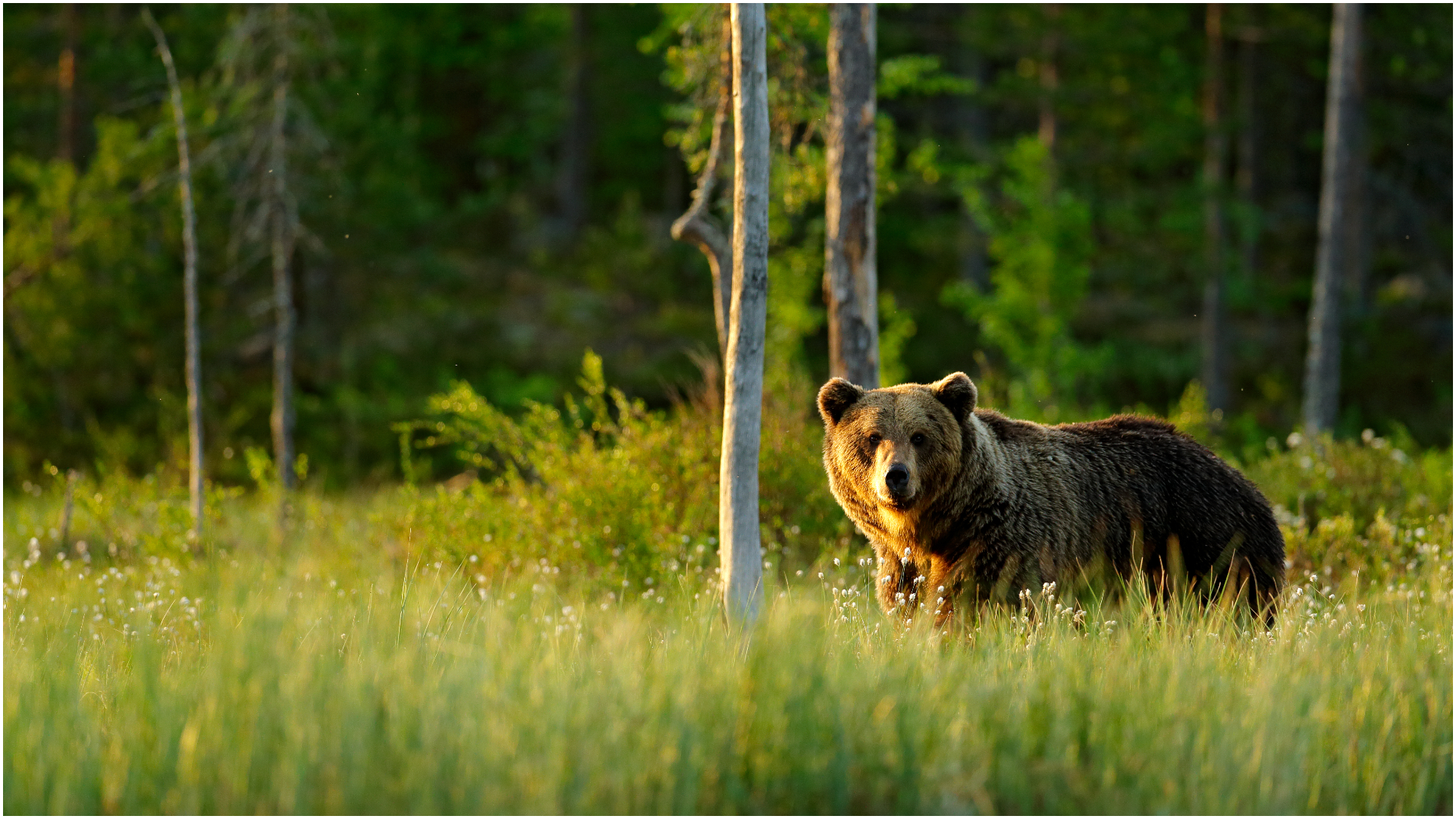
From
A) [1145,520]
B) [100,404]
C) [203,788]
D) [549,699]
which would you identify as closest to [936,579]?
[1145,520]

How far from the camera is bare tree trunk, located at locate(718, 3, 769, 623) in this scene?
254 inches

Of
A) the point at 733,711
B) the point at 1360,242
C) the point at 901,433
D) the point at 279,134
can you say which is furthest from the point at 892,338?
the point at 1360,242

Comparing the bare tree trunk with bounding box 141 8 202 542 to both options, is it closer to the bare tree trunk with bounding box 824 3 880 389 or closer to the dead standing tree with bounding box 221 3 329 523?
the dead standing tree with bounding box 221 3 329 523

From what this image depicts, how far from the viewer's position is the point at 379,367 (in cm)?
2000

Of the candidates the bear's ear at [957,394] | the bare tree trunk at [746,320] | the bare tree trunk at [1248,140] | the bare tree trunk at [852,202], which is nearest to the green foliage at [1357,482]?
the bare tree trunk at [852,202]

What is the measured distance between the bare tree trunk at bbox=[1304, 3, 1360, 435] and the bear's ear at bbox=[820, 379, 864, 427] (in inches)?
420

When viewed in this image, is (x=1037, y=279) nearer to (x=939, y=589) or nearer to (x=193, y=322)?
(x=193, y=322)

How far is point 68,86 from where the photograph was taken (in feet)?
58.9

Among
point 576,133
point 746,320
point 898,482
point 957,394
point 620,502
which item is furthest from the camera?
point 576,133

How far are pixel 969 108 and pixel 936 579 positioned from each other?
66.4ft

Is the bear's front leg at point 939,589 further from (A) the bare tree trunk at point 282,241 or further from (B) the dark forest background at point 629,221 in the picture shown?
(A) the bare tree trunk at point 282,241

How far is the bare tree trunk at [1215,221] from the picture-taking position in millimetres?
21094

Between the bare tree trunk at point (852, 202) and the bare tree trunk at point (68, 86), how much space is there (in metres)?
13.5

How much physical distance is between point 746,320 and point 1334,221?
1149cm
